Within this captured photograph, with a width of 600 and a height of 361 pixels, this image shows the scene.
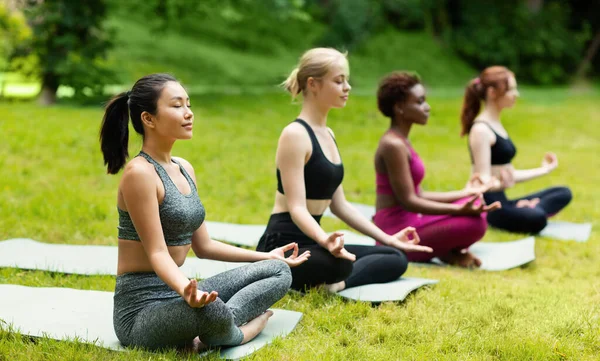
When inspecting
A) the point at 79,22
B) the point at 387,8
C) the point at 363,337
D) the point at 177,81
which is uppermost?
the point at 387,8

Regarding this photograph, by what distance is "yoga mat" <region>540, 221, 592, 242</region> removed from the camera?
6175 millimetres

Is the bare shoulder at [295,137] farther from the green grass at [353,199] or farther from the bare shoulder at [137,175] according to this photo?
the bare shoulder at [137,175]

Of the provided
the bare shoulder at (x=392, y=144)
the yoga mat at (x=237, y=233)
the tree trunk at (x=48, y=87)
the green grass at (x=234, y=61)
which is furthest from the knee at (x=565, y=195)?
the green grass at (x=234, y=61)

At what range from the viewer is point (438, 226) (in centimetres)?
507

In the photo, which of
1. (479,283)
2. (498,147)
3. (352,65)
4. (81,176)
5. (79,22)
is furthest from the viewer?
(352,65)

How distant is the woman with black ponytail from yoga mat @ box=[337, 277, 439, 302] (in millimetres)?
847

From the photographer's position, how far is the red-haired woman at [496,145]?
19.4 ft

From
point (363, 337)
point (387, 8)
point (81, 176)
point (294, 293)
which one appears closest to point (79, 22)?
point (81, 176)

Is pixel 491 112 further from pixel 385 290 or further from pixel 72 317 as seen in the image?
pixel 72 317

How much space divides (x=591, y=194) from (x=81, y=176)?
550 centimetres

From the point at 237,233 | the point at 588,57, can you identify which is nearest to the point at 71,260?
the point at 237,233

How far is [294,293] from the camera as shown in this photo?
408 centimetres

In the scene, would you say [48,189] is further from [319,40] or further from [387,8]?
[387,8]

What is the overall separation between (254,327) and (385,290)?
107cm
